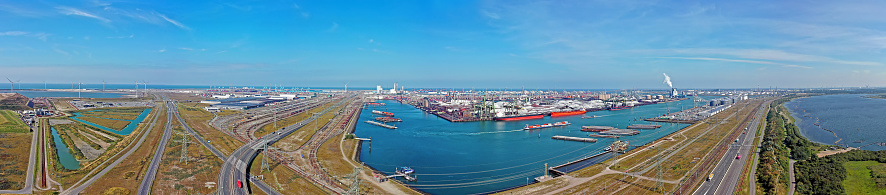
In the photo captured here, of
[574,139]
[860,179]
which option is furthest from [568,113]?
[860,179]

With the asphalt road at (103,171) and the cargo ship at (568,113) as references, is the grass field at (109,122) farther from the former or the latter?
the cargo ship at (568,113)

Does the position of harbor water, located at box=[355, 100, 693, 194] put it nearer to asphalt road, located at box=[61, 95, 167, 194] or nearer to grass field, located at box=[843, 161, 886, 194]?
grass field, located at box=[843, 161, 886, 194]

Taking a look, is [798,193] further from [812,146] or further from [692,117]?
[692,117]

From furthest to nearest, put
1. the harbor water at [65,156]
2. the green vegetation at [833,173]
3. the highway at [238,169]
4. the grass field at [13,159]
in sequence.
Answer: the harbor water at [65,156], the green vegetation at [833,173], the grass field at [13,159], the highway at [238,169]

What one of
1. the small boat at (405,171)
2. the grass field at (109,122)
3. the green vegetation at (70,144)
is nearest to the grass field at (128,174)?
the green vegetation at (70,144)

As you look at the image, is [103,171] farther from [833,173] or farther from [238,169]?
[833,173]

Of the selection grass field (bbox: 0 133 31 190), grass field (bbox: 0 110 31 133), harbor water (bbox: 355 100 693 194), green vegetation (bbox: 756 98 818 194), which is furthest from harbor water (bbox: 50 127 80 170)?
green vegetation (bbox: 756 98 818 194)
